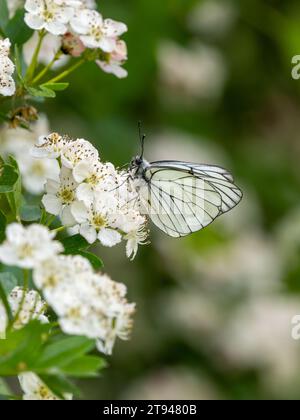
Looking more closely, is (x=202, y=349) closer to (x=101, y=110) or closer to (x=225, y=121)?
(x=101, y=110)

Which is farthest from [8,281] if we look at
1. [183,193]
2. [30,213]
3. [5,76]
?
[183,193]

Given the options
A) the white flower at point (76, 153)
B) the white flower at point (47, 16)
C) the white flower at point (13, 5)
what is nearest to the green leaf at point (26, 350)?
the white flower at point (76, 153)

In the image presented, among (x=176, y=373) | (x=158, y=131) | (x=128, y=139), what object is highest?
(x=158, y=131)

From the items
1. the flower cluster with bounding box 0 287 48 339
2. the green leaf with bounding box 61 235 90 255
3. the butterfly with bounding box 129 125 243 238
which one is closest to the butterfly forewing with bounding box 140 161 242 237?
the butterfly with bounding box 129 125 243 238

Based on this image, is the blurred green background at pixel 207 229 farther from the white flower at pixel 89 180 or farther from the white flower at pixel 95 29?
the white flower at pixel 89 180

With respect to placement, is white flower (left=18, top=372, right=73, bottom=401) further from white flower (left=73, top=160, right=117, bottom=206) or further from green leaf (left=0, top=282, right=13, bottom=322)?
white flower (left=73, top=160, right=117, bottom=206)

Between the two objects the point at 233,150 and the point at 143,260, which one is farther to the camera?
the point at 233,150

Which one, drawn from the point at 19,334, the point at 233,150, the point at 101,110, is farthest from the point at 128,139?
the point at 19,334
